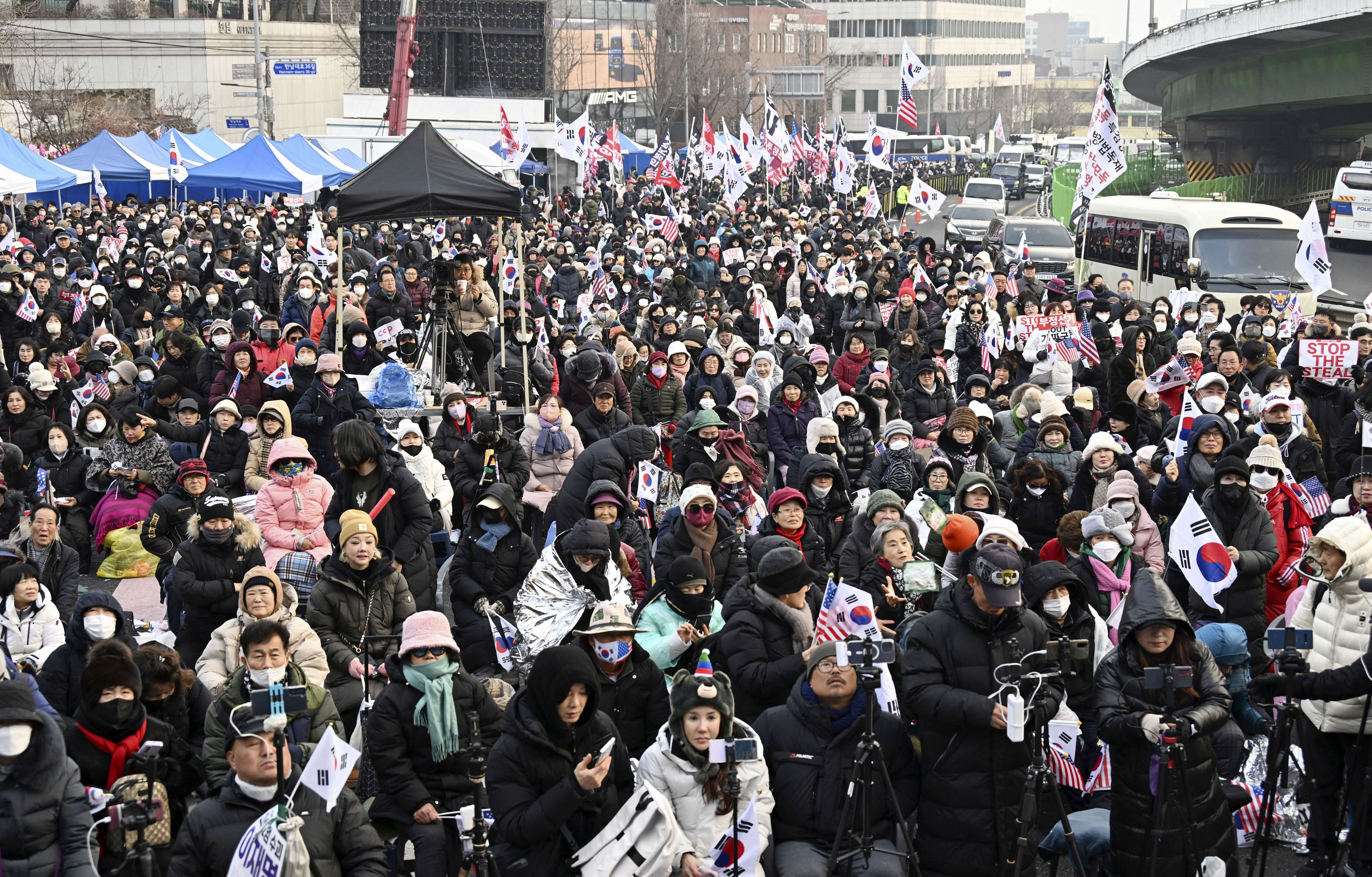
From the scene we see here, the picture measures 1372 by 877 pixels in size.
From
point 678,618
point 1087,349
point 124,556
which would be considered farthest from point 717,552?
point 1087,349

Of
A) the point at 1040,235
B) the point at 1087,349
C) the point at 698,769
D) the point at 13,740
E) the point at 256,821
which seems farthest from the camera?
the point at 1040,235

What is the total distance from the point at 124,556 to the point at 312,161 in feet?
86.6

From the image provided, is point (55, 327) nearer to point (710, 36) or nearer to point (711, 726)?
point (711, 726)

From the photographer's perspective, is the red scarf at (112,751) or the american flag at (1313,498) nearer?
the red scarf at (112,751)

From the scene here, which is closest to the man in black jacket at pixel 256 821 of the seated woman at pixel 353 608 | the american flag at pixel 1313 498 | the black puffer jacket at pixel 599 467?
the seated woman at pixel 353 608

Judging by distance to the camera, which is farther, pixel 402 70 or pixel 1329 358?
pixel 402 70

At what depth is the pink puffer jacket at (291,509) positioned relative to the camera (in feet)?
28.6

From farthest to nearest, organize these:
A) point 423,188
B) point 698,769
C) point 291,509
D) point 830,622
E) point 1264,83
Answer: point 1264,83
point 423,188
point 291,509
point 830,622
point 698,769

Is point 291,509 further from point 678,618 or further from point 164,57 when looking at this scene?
point 164,57

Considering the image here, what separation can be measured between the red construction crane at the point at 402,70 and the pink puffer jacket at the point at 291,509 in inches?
1396

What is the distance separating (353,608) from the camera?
23.6 feet

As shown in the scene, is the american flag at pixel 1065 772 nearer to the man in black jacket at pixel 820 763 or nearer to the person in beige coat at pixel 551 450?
the man in black jacket at pixel 820 763

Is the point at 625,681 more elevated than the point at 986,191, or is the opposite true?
the point at 986,191

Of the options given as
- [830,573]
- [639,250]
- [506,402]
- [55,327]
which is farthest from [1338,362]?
[639,250]
